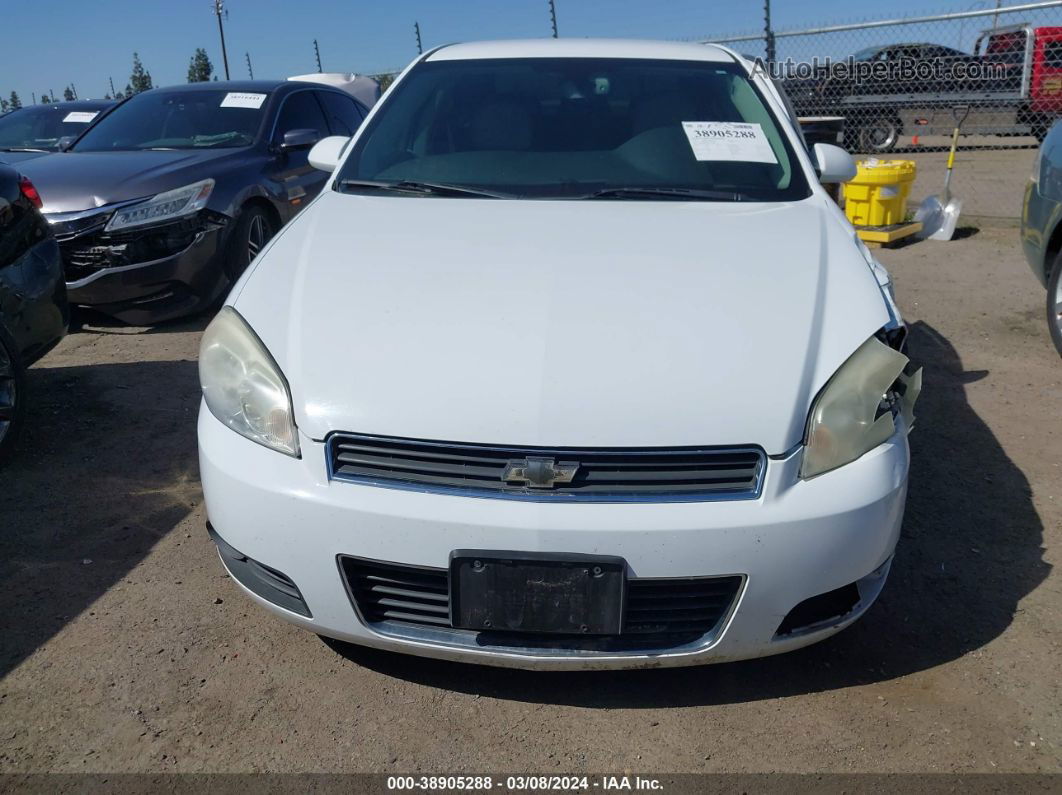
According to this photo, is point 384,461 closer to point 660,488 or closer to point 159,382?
point 660,488

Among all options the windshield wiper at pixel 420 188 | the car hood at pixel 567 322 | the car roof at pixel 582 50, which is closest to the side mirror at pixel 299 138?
the car roof at pixel 582 50

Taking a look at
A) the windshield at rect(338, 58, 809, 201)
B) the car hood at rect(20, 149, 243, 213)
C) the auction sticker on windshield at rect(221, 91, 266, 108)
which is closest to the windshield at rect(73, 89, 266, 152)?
the auction sticker on windshield at rect(221, 91, 266, 108)

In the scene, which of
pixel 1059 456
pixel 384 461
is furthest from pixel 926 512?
pixel 384 461

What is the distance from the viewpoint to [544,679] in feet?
7.80

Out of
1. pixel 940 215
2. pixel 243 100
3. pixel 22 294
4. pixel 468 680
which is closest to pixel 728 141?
pixel 468 680

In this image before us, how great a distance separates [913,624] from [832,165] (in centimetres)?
175

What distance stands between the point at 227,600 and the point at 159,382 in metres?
2.26

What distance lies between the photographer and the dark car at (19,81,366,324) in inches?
207

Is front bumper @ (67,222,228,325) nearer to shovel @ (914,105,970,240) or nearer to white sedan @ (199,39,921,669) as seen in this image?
white sedan @ (199,39,921,669)

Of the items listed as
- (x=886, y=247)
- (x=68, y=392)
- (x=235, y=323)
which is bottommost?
(x=886, y=247)

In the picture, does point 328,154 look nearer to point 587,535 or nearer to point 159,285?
point 587,535

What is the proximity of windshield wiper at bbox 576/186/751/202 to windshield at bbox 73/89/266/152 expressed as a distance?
160 inches

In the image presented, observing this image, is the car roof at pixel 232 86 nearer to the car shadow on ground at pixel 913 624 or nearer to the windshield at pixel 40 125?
the windshield at pixel 40 125

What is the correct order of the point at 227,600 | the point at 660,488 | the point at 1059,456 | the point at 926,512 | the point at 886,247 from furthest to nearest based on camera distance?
the point at 886,247 < the point at 1059,456 < the point at 926,512 < the point at 227,600 < the point at 660,488
